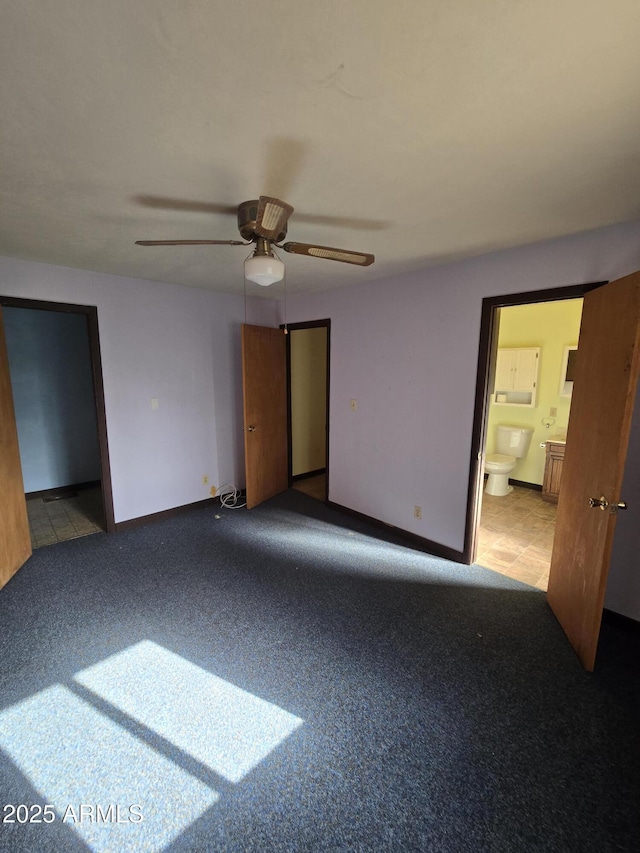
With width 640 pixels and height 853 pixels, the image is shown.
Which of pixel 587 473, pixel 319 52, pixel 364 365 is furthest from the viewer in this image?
pixel 364 365

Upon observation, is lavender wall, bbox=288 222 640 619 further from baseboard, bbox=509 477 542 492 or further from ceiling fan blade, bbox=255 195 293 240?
baseboard, bbox=509 477 542 492

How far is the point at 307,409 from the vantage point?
4938 millimetres

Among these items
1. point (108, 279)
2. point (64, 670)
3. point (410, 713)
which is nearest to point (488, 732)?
point (410, 713)

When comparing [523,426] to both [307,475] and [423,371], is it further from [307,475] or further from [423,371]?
[307,475]

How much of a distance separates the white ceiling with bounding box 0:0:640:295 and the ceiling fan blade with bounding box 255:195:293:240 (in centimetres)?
13

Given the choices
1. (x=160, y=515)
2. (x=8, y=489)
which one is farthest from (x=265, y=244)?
(x=160, y=515)

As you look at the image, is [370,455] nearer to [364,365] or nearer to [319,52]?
[364,365]

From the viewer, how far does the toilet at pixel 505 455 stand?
4.24 metres

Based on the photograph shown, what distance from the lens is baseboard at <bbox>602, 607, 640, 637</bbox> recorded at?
211cm

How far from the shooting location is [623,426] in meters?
1.64

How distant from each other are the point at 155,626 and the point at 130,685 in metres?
0.40

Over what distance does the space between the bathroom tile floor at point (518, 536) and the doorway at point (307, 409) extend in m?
1.88

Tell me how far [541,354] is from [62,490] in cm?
605

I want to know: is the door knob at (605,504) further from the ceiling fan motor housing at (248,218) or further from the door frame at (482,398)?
the ceiling fan motor housing at (248,218)
